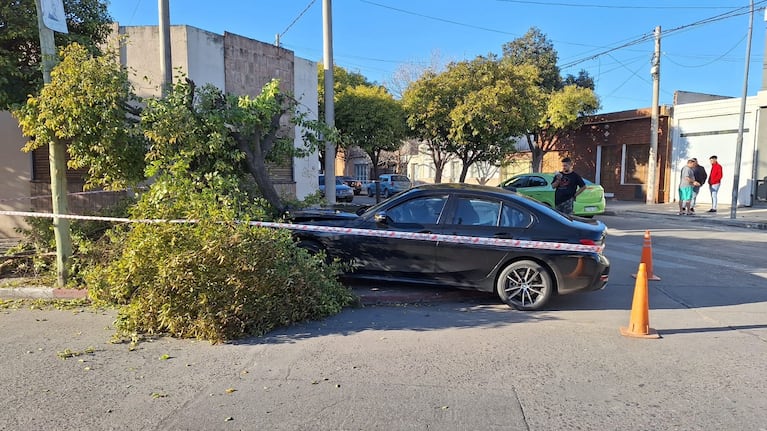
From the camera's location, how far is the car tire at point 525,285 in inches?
237

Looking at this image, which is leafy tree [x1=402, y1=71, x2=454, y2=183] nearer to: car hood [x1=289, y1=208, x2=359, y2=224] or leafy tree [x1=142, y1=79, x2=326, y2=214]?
leafy tree [x1=142, y1=79, x2=326, y2=214]

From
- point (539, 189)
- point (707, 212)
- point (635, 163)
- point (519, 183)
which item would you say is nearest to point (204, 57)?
point (519, 183)

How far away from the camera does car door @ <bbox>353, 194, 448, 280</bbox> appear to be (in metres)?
6.32

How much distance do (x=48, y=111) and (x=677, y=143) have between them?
2370cm

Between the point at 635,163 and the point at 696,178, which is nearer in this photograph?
the point at 696,178

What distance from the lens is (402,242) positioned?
6.35 meters

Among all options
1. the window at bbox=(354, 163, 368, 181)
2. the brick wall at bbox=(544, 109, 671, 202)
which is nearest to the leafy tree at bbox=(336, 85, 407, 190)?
the brick wall at bbox=(544, 109, 671, 202)

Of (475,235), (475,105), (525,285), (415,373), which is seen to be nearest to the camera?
(415,373)

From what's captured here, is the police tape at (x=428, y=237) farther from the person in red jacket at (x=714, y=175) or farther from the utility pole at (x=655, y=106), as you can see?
the utility pole at (x=655, y=106)

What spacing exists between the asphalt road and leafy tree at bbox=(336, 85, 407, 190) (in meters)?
16.2

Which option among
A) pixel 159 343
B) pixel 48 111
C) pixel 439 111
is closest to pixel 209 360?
pixel 159 343

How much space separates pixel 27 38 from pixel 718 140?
23213 millimetres

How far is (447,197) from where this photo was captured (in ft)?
21.3

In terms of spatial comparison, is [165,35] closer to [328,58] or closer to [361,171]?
[328,58]
